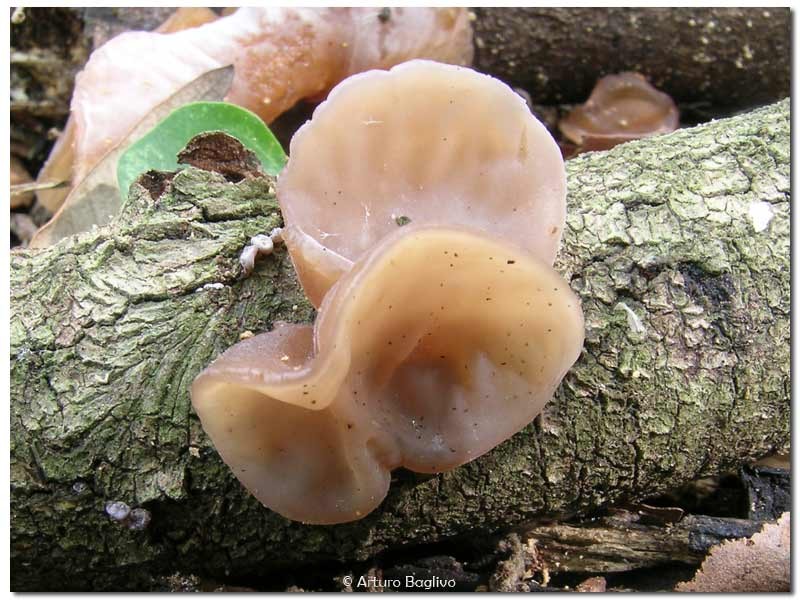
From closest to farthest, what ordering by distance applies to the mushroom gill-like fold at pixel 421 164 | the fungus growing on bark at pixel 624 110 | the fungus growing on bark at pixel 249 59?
1. the mushroom gill-like fold at pixel 421 164
2. the fungus growing on bark at pixel 249 59
3. the fungus growing on bark at pixel 624 110

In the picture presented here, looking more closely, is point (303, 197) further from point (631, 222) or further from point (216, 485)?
point (631, 222)

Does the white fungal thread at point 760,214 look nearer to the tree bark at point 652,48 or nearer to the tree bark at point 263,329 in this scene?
the tree bark at point 263,329

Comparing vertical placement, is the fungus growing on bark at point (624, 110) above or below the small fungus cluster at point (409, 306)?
below

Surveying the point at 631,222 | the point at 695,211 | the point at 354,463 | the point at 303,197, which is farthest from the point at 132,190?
the point at 695,211

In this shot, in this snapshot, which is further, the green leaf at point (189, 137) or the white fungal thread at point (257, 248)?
the green leaf at point (189, 137)

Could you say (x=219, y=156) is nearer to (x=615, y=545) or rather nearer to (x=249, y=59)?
(x=249, y=59)

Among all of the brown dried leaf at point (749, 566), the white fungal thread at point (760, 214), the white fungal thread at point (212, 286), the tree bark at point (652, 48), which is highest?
the white fungal thread at point (212, 286)

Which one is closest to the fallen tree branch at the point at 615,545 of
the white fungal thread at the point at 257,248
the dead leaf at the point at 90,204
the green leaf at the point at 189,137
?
the white fungal thread at the point at 257,248

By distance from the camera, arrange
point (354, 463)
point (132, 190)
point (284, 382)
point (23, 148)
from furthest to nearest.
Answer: point (23, 148) → point (132, 190) → point (354, 463) → point (284, 382)
